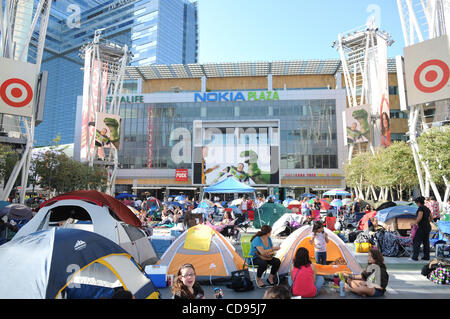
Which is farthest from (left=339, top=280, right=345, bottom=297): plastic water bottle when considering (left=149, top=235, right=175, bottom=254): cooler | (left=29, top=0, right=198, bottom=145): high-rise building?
(left=29, top=0, right=198, bottom=145): high-rise building

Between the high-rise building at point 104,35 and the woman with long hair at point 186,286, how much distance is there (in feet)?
367

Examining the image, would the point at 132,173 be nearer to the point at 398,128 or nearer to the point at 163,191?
the point at 163,191

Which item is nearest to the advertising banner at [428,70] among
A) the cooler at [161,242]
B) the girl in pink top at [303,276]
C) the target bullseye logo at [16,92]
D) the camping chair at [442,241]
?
the camping chair at [442,241]

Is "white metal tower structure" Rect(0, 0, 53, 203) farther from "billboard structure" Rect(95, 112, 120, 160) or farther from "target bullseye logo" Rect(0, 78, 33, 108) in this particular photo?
"billboard structure" Rect(95, 112, 120, 160)

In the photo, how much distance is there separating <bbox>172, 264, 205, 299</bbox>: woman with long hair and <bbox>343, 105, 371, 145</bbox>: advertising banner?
3632 cm

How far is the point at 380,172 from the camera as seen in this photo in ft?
87.9

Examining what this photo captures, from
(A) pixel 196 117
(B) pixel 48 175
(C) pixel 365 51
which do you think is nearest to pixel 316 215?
(B) pixel 48 175

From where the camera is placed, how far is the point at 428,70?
1950cm

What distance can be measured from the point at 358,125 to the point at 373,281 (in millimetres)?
33660

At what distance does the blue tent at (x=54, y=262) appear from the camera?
4.07 meters

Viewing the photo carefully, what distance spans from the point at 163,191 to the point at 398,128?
38.9 metres

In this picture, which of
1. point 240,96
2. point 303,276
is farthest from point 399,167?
point 240,96

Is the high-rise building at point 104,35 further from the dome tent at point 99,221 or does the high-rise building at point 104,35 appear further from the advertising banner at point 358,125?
the dome tent at point 99,221
